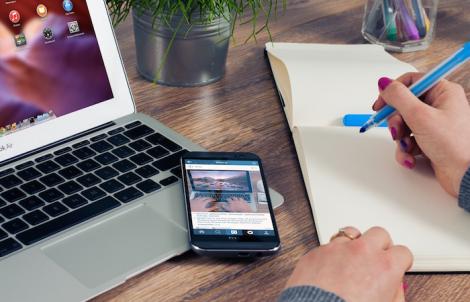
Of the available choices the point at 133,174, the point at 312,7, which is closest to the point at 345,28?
the point at 312,7

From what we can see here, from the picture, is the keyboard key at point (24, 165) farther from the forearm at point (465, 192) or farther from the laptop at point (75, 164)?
the forearm at point (465, 192)

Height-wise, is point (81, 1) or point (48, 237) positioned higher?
point (81, 1)

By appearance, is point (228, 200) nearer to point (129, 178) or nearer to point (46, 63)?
point (129, 178)

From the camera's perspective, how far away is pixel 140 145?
2.82ft

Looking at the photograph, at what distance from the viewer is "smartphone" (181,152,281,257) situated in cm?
71

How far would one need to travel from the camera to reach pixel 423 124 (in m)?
0.85

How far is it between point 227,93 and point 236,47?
17 centimetres

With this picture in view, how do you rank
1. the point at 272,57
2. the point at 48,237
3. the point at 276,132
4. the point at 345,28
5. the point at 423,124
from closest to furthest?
the point at 48,237 < the point at 423,124 < the point at 276,132 < the point at 272,57 < the point at 345,28

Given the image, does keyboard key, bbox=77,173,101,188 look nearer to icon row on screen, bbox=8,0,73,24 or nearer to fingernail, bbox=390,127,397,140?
icon row on screen, bbox=8,0,73,24

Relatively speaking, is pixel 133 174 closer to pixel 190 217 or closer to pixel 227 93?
pixel 190 217

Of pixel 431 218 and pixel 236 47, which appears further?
pixel 236 47

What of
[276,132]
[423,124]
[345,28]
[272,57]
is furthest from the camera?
[345,28]

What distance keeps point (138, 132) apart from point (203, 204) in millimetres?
177

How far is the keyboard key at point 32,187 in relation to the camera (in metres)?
0.77
